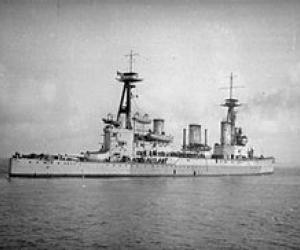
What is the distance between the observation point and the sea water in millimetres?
14938

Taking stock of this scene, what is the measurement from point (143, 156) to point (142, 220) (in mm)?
26548

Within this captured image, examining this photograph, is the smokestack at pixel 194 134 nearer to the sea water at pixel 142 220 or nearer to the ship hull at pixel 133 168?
the ship hull at pixel 133 168

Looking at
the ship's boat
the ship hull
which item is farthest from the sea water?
the ship's boat

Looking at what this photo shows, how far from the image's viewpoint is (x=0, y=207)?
2111cm

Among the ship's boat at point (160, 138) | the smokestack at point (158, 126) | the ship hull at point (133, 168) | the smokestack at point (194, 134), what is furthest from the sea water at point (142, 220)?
the smokestack at point (194, 134)

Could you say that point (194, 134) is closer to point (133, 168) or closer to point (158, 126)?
point (158, 126)

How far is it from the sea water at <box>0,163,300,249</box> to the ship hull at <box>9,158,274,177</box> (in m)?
6.90

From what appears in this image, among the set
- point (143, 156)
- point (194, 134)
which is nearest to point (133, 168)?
point (143, 156)

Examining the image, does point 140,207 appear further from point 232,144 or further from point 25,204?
point 232,144

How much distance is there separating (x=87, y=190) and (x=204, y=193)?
27.7 ft

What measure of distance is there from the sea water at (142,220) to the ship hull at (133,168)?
6905 millimetres

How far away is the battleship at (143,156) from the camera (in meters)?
37.6

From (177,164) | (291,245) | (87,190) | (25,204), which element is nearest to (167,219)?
(291,245)

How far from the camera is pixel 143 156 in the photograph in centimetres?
4525
